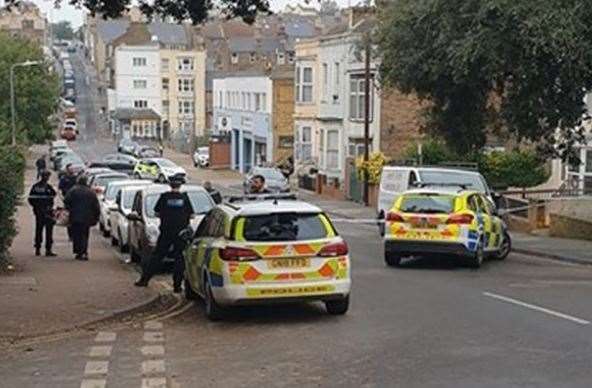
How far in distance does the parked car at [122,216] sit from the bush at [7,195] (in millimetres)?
4304

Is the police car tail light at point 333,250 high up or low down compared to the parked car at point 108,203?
up

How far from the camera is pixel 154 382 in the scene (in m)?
10.5

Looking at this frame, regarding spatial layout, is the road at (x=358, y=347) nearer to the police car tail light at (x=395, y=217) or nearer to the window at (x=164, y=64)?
the police car tail light at (x=395, y=217)

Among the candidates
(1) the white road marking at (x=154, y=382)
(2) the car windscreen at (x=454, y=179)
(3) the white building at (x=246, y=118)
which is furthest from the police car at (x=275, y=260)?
(3) the white building at (x=246, y=118)

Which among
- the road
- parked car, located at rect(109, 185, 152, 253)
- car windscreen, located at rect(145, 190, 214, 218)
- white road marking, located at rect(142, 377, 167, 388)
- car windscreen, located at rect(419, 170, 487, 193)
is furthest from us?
car windscreen, located at rect(419, 170, 487, 193)

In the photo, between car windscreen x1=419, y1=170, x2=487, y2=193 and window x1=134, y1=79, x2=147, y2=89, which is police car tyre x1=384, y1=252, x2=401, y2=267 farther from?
window x1=134, y1=79, x2=147, y2=89

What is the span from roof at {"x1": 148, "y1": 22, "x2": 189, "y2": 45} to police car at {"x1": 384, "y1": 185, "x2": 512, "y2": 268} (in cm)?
11663

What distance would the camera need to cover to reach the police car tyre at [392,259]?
22406 mm

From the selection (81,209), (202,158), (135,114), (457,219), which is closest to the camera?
(457,219)

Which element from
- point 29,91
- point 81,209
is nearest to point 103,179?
Answer: point 81,209

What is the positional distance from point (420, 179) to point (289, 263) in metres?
16.3

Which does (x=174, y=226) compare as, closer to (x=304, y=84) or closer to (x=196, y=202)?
(x=196, y=202)

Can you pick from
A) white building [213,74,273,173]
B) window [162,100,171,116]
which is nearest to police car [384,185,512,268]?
white building [213,74,273,173]

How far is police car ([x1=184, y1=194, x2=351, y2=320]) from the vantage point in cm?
1387
